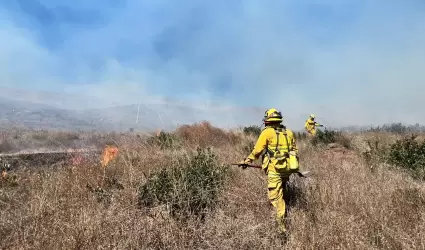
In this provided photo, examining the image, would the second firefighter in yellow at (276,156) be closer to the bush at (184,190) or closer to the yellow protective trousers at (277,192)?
the yellow protective trousers at (277,192)

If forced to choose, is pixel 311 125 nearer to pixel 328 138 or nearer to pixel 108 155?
pixel 328 138

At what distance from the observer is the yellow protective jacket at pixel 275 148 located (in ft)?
18.1

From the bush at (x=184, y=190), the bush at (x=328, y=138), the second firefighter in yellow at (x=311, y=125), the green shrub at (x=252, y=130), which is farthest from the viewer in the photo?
the second firefighter in yellow at (x=311, y=125)

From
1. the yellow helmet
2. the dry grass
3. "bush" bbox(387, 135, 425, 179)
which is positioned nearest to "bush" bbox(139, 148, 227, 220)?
the dry grass

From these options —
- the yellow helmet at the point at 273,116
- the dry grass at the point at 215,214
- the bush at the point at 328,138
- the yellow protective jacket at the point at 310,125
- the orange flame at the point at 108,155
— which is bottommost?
the dry grass at the point at 215,214

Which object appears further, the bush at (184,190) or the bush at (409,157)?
the bush at (409,157)

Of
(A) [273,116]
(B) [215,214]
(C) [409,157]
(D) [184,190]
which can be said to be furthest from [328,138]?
(B) [215,214]

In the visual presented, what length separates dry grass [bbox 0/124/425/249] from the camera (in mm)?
4141

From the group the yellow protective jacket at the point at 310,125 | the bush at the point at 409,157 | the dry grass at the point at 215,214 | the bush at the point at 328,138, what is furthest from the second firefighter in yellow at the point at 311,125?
the dry grass at the point at 215,214

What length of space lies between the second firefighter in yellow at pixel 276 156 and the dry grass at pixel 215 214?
26 centimetres

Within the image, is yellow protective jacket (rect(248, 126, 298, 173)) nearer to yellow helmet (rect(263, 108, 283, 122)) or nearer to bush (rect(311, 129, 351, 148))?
yellow helmet (rect(263, 108, 283, 122))

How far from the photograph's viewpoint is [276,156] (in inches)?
219

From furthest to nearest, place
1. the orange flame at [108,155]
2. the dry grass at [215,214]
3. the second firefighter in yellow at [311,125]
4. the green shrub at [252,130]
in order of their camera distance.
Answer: the second firefighter in yellow at [311,125]
the green shrub at [252,130]
the orange flame at [108,155]
the dry grass at [215,214]

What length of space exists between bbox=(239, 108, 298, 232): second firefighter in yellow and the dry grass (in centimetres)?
26
